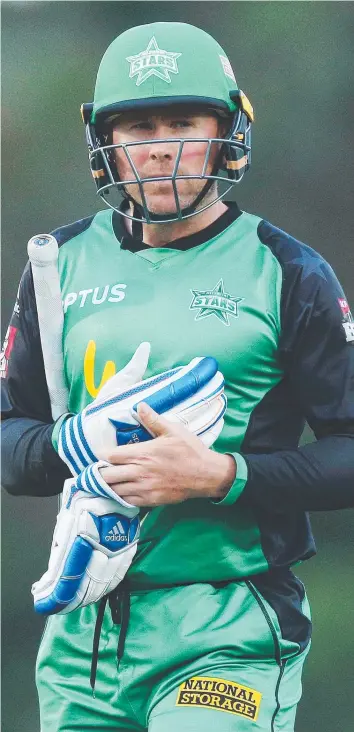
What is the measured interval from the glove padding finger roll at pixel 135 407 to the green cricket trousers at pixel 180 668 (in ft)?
1.05

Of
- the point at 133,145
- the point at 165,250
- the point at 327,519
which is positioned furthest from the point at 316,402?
the point at 327,519

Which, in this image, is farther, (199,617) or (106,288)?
(106,288)

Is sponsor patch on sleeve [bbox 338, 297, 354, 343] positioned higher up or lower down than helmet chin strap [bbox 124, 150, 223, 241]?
lower down

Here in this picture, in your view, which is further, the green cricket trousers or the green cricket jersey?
the green cricket jersey

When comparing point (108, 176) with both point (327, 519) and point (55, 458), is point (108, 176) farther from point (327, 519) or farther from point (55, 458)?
point (327, 519)

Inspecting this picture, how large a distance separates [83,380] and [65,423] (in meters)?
0.18

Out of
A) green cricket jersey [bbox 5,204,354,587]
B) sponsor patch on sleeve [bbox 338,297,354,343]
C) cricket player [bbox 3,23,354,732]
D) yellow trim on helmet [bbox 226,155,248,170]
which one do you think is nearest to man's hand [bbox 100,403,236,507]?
cricket player [bbox 3,23,354,732]

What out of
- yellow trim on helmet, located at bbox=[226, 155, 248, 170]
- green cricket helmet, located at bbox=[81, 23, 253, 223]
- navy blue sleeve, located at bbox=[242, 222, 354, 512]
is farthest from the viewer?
yellow trim on helmet, located at bbox=[226, 155, 248, 170]

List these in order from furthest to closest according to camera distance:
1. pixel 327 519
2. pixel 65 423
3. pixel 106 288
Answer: pixel 327 519 < pixel 106 288 < pixel 65 423

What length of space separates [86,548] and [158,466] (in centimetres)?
21

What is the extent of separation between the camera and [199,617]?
263 cm

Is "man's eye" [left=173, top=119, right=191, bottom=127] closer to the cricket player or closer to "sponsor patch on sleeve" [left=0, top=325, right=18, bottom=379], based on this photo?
the cricket player

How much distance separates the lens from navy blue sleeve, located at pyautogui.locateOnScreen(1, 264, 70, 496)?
9.13 ft

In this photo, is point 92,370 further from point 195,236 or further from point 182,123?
point 182,123
